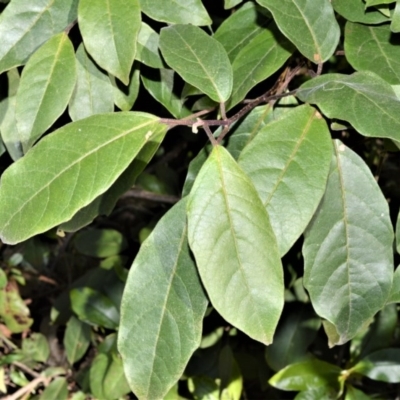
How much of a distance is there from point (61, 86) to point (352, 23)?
1.37 feet

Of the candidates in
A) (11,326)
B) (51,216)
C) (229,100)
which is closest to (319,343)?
(11,326)

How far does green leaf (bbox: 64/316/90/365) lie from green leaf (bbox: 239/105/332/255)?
3.25 feet

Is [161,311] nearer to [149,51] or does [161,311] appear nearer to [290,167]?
[290,167]

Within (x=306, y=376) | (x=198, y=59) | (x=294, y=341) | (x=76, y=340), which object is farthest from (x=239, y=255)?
(x=76, y=340)

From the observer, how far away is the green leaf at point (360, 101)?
73cm

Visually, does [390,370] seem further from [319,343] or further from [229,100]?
[229,100]

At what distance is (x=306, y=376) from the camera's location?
1375mm

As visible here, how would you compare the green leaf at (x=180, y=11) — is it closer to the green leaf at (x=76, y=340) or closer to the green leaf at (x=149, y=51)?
the green leaf at (x=149, y=51)

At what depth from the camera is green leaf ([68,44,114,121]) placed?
969 mm

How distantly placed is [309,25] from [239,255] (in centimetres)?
33

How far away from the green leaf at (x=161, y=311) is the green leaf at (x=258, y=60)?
0.60 ft

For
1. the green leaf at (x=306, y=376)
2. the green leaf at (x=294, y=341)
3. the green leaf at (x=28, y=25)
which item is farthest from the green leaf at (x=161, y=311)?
the green leaf at (x=294, y=341)

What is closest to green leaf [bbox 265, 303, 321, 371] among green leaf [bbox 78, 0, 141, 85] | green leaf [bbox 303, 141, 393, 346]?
green leaf [bbox 303, 141, 393, 346]

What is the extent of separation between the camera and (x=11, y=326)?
1.80 meters
